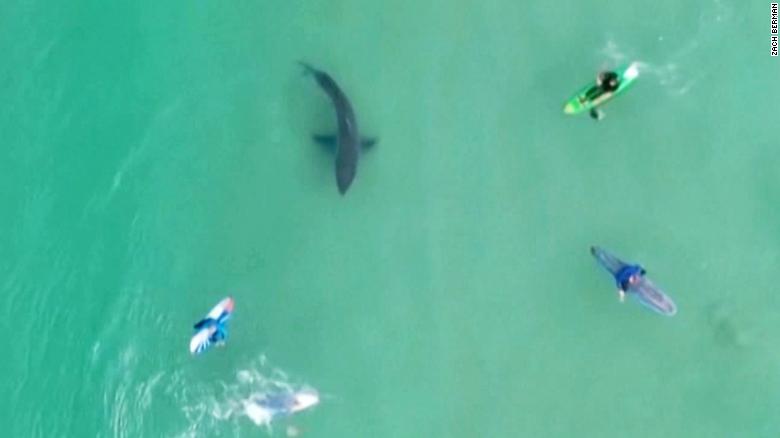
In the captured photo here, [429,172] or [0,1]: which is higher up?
[429,172]

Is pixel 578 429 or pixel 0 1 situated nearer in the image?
pixel 578 429

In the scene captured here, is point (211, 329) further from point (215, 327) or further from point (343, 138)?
point (343, 138)

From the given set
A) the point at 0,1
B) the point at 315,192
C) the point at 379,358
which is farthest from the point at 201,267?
the point at 0,1

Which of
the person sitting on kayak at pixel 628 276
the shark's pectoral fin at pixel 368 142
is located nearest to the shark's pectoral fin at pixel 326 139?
the shark's pectoral fin at pixel 368 142

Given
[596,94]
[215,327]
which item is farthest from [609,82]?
[215,327]

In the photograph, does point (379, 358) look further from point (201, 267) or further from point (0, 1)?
point (0, 1)

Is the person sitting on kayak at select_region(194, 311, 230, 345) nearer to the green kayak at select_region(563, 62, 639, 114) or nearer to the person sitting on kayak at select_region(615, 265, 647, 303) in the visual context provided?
the person sitting on kayak at select_region(615, 265, 647, 303)
